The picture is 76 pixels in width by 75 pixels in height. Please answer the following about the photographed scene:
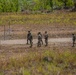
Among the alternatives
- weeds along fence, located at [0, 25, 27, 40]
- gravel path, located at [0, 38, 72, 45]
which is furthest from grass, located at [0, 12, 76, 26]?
gravel path, located at [0, 38, 72, 45]

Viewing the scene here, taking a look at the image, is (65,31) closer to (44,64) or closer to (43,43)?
(43,43)

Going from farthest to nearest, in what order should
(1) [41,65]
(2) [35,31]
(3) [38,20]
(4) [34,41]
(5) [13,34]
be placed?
(3) [38,20], (2) [35,31], (5) [13,34], (4) [34,41], (1) [41,65]

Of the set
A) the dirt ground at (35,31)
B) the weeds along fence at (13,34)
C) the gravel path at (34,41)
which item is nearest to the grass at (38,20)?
the dirt ground at (35,31)

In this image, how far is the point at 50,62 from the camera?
20.2 m

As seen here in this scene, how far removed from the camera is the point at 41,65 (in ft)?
63.7

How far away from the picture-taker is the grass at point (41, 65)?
17.7m

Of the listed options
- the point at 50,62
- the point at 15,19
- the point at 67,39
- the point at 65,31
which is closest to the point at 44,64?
the point at 50,62

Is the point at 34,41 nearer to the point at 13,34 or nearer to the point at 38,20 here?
the point at 13,34

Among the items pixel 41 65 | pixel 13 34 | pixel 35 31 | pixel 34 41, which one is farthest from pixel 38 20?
pixel 41 65

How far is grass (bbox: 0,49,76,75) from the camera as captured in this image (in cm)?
1766

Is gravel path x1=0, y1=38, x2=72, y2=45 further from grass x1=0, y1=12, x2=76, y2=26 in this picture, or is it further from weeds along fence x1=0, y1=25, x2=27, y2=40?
grass x1=0, y1=12, x2=76, y2=26

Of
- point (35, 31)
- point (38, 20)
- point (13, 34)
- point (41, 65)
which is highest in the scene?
point (38, 20)

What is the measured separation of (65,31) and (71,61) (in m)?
18.0

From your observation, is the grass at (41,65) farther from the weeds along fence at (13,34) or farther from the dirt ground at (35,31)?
the dirt ground at (35,31)
